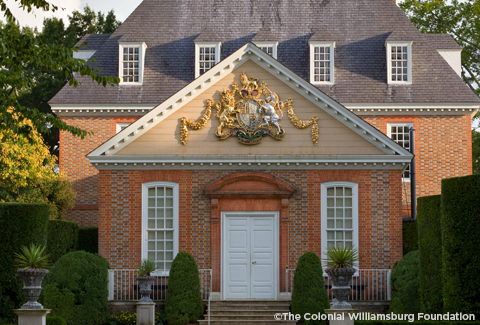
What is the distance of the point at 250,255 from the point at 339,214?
310cm

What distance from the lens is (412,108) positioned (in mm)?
27578

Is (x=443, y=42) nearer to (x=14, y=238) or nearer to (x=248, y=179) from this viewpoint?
(x=248, y=179)

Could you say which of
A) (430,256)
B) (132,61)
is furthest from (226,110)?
(132,61)

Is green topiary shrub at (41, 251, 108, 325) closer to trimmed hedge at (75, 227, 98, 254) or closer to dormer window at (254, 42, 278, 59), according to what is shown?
trimmed hedge at (75, 227, 98, 254)

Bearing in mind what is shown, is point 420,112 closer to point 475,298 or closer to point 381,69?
point 381,69

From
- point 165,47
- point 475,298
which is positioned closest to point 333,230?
point 475,298

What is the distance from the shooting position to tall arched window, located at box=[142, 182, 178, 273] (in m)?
21.2

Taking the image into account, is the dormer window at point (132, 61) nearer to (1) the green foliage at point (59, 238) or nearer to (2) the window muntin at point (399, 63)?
(1) the green foliage at point (59, 238)

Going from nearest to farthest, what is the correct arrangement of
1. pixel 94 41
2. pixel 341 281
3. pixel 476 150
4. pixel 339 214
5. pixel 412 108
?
pixel 341 281 < pixel 339 214 < pixel 412 108 < pixel 94 41 < pixel 476 150

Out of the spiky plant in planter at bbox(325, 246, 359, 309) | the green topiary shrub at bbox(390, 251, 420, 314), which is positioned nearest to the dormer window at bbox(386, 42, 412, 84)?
the green topiary shrub at bbox(390, 251, 420, 314)

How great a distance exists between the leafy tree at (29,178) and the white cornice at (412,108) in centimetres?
1216

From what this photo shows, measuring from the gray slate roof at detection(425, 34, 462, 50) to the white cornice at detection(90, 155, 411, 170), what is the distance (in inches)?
465

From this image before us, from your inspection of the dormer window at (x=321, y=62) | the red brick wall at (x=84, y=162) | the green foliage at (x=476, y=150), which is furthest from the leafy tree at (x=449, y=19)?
the red brick wall at (x=84, y=162)

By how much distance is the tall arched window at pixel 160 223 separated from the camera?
69.5 ft
